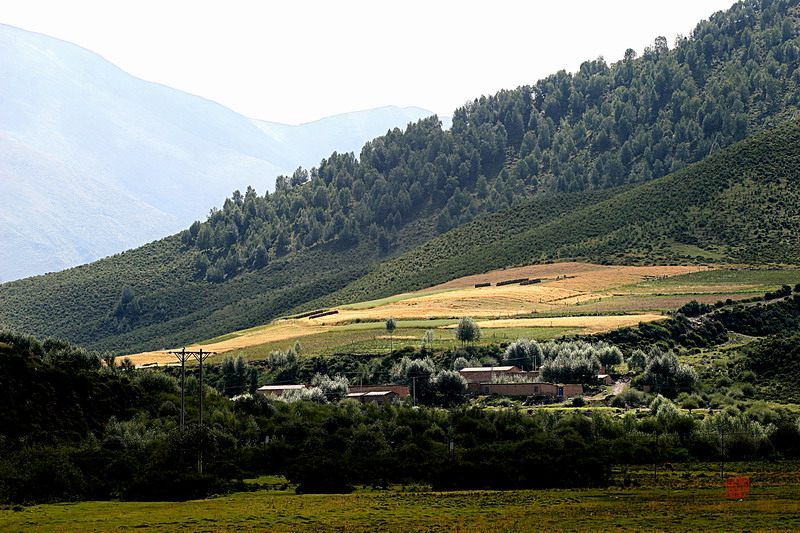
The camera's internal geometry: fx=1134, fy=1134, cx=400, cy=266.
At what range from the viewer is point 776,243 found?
180 metres

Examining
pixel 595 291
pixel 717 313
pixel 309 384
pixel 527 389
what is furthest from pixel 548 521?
pixel 595 291

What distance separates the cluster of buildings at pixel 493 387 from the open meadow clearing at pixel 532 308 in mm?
16257

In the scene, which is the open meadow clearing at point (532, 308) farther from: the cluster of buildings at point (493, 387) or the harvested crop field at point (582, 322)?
the cluster of buildings at point (493, 387)

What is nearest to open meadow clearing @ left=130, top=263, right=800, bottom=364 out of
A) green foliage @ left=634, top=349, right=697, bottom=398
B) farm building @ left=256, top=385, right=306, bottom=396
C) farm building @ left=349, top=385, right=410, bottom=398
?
farm building @ left=256, top=385, right=306, bottom=396

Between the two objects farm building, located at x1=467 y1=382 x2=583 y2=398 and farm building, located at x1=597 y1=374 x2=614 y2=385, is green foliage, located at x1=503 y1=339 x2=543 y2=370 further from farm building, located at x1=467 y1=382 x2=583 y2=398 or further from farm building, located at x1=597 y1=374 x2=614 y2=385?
farm building, located at x1=467 y1=382 x2=583 y2=398

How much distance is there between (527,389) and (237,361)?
42263 millimetres

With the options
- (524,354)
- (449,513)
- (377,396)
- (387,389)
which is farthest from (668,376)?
(449,513)

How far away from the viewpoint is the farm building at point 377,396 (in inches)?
4668

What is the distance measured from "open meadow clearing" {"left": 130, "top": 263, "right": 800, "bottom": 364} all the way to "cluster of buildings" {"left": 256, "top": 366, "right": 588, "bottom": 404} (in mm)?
16257

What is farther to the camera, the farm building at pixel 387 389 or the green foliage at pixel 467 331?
the green foliage at pixel 467 331

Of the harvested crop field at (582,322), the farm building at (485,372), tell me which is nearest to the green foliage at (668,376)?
the farm building at (485,372)

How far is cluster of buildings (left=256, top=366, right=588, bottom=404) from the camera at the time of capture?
379 ft

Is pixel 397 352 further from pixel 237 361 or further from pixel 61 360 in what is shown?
Result: pixel 61 360

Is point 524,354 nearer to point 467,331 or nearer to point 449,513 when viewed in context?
point 467,331
